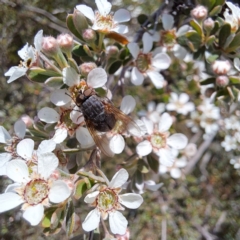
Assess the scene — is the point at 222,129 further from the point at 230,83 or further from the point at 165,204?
the point at 230,83

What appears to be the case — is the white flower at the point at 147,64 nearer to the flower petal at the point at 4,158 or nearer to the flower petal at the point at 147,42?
the flower petal at the point at 147,42

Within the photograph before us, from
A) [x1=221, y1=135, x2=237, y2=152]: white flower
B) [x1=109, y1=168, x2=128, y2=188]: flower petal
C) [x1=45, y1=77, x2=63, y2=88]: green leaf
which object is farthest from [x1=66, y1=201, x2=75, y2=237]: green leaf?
[x1=221, y1=135, x2=237, y2=152]: white flower

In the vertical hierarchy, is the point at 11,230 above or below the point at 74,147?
below

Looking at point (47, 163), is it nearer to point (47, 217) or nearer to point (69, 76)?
point (47, 217)

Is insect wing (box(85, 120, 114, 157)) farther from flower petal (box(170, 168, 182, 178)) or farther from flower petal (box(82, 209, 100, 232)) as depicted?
flower petal (box(170, 168, 182, 178))

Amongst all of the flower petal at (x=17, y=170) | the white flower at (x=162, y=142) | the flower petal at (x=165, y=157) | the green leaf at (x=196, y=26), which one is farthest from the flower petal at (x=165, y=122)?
the flower petal at (x=17, y=170)

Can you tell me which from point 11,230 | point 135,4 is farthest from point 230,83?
point 11,230
